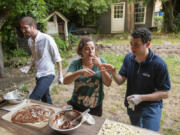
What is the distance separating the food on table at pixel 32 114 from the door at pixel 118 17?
39.1 feet

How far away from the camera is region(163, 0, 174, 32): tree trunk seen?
34.8ft

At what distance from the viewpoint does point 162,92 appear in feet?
5.08

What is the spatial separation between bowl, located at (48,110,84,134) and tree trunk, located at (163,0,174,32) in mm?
11851

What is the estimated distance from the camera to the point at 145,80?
165cm

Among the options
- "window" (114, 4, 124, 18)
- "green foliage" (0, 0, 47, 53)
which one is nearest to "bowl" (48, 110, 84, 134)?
"green foliage" (0, 0, 47, 53)

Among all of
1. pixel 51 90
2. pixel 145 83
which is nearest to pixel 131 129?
pixel 145 83

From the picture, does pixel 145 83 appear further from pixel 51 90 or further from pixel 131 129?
pixel 51 90

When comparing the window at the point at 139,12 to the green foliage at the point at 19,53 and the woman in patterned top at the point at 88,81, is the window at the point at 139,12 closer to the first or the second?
the green foliage at the point at 19,53

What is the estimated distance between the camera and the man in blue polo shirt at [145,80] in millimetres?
1530

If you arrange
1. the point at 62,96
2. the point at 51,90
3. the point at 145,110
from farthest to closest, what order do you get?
the point at 51,90 < the point at 62,96 < the point at 145,110

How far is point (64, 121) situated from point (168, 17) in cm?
1241

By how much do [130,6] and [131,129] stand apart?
11521 millimetres

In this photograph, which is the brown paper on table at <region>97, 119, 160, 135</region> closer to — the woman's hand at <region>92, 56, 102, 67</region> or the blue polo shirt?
the blue polo shirt

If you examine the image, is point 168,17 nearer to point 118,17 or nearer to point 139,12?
point 139,12
